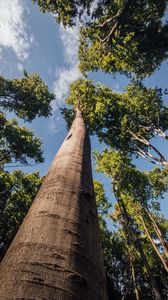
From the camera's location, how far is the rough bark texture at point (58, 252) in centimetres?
102

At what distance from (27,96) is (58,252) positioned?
18249mm

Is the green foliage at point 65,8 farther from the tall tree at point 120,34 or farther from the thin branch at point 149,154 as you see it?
the thin branch at point 149,154

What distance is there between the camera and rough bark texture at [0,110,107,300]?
3.34 feet

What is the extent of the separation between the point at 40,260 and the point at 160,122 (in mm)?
14421

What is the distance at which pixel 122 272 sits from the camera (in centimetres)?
1734

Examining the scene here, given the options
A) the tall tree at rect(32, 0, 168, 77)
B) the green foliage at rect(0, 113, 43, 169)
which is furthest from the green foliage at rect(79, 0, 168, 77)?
the green foliage at rect(0, 113, 43, 169)

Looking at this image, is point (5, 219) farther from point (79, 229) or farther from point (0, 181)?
point (79, 229)

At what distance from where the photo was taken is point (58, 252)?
119 cm

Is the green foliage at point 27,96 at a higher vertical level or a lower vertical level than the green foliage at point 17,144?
higher

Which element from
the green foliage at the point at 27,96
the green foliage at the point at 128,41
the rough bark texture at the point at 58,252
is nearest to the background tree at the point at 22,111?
the green foliage at the point at 27,96

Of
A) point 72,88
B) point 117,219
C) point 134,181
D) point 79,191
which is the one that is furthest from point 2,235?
point 79,191

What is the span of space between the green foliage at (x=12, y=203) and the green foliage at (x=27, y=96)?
543 cm

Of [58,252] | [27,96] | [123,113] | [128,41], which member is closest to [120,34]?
[128,41]

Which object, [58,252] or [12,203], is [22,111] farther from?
[58,252]
